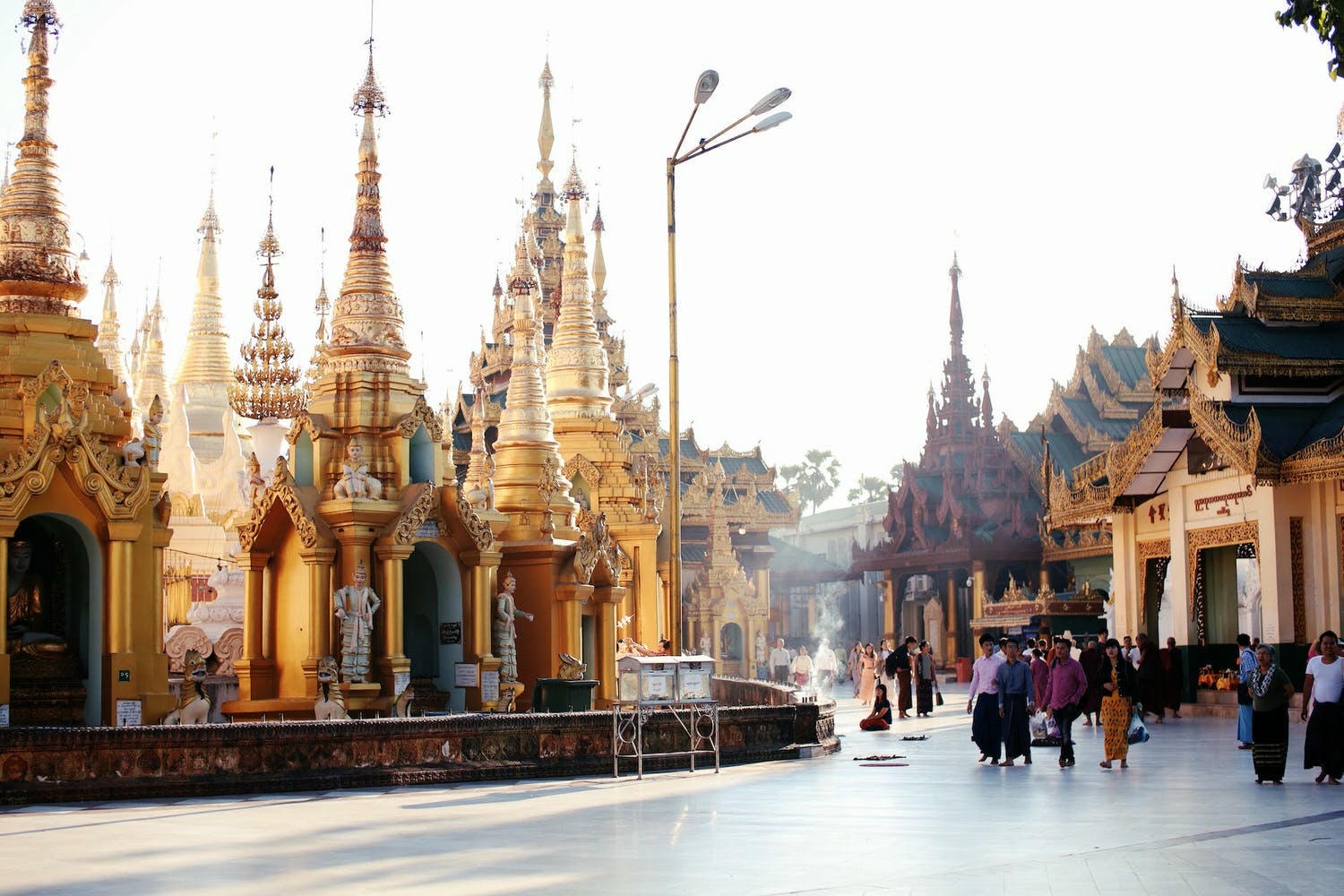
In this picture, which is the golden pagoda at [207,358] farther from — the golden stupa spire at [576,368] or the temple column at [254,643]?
the temple column at [254,643]

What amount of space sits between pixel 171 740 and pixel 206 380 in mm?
26711

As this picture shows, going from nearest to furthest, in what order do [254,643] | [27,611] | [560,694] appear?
[27,611] < [254,643] < [560,694]

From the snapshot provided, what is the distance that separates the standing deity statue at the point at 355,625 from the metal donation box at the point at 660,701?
3855mm

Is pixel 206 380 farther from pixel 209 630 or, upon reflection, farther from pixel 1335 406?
pixel 1335 406

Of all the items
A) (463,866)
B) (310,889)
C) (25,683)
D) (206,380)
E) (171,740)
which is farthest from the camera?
(206,380)

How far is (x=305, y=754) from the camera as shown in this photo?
50.1 ft

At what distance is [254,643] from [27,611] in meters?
3.21

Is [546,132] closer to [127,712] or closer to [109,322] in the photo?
[109,322]

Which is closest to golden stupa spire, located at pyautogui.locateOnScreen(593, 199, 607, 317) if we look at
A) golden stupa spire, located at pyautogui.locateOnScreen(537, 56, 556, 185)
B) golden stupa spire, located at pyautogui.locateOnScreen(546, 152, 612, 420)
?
golden stupa spire, located at pyautogui.locateOnScreen(537, 56, 556, 185)

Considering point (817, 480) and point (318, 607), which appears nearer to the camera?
point (318, 607)

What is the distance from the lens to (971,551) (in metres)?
51.8

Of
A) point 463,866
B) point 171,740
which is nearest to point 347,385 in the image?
point 171,740

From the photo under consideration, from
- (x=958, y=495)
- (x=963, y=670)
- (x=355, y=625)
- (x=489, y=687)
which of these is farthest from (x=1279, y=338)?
(x=958, y=495)

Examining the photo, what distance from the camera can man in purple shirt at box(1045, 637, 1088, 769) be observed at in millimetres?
18203
